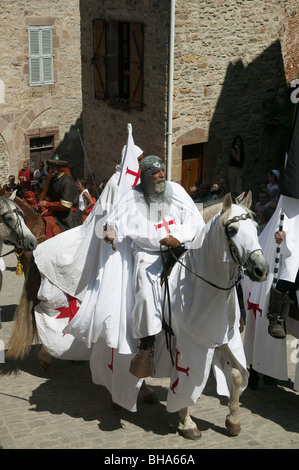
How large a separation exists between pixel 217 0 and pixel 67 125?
7.23 meters

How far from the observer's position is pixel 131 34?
49.7ft

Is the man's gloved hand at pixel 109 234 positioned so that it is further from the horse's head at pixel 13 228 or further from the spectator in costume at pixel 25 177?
the spectator in costume at pixel 25 177

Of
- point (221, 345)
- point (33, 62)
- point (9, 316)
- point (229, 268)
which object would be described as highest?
point (33, 62)

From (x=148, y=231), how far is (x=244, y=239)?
55.5 inches

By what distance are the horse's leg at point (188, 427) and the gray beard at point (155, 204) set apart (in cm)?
187

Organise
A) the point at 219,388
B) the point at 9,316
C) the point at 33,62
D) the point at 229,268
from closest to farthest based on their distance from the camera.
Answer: the point at 229,268
the point at 219,388
the point at 9,316
the point at 33,62

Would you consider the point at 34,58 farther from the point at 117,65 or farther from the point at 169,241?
the point at 169,241

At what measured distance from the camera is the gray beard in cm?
737

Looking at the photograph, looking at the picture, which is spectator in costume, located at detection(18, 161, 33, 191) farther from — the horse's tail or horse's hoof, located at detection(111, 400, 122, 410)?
horse's hoof, located at detection(111, 400, 122, 410)

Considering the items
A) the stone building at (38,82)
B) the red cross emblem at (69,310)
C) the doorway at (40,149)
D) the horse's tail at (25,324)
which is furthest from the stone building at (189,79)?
the red cross emblem at (69,310)

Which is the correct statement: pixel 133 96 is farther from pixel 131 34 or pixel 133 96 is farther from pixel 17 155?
pixel 17 155

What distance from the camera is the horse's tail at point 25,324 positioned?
8.85 m

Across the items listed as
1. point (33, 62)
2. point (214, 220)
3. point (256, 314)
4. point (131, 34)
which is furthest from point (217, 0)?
point (214, 220)

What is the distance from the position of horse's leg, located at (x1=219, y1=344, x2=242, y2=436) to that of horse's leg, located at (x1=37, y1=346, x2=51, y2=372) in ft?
8.32
